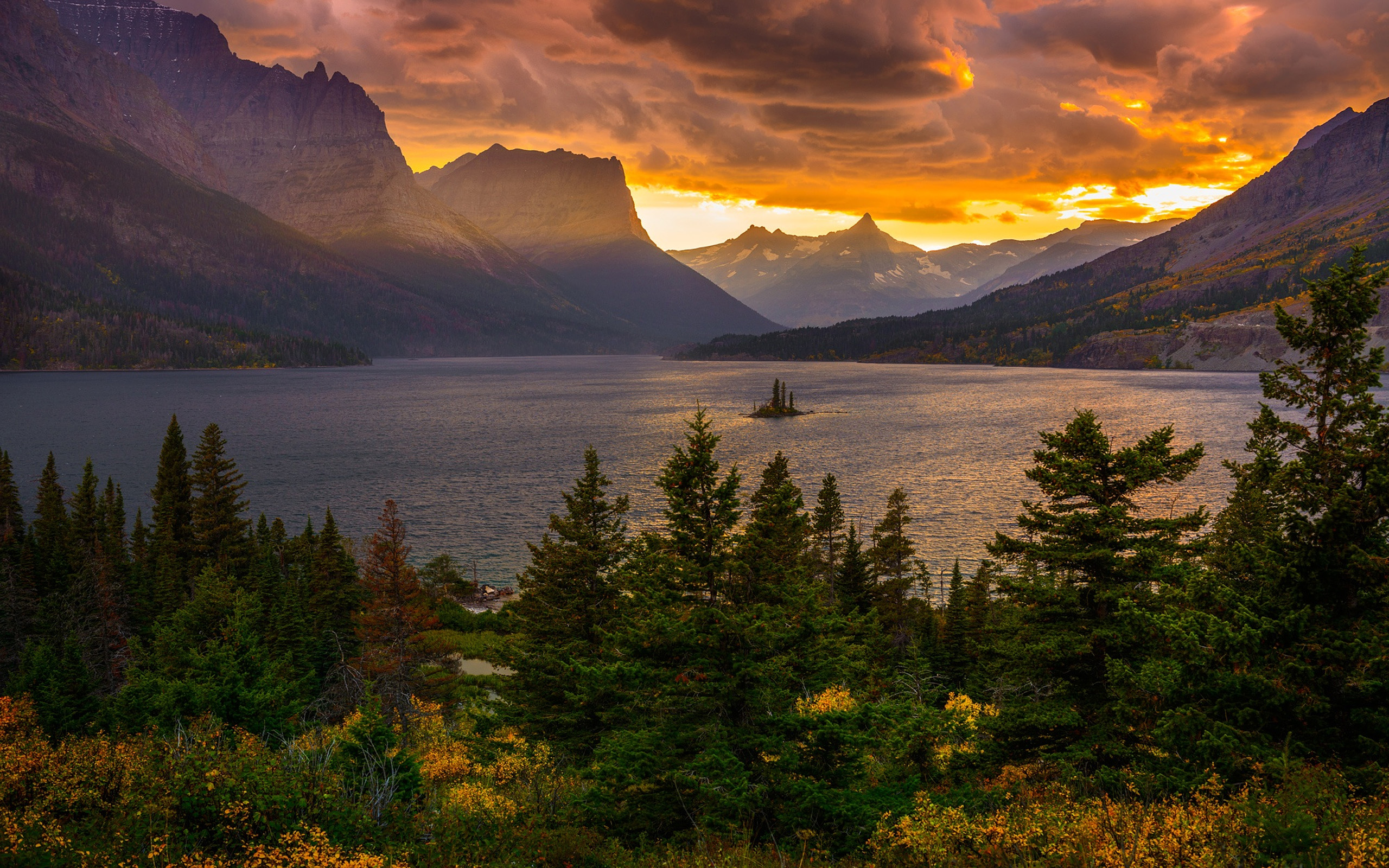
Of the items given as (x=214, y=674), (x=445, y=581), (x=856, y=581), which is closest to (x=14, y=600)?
(x=445, y=581)

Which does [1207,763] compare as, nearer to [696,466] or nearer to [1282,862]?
[1282,862]

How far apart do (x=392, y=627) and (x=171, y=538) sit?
29.8m

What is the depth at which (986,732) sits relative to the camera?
22.5m

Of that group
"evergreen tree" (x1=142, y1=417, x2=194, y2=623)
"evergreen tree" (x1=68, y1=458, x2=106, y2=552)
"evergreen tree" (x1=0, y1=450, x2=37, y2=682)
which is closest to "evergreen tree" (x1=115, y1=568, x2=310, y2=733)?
"evergreen tree" (x1=142, y1=417, x2=194, y2=623)

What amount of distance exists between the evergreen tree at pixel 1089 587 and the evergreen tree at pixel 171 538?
6019cm

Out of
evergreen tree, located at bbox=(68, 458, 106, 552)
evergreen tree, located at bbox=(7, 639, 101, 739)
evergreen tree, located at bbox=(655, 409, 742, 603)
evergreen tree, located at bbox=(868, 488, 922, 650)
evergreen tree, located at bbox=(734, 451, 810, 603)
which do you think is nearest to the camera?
evergreen tree, located at bbox=(734, 451, 810, 603)

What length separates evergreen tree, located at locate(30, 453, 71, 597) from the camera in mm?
61156

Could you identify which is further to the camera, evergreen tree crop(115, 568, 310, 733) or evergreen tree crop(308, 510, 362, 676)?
evergreen tree crop(308, 510, 362, 676)

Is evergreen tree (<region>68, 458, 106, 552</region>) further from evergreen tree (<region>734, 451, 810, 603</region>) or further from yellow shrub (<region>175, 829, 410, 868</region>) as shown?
evergreen tree (<region>734, 451, 810, 603</region>)

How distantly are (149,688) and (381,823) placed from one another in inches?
1018

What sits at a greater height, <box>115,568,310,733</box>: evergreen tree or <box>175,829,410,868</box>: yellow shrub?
<box>175,829,410,868</box>: yellow shrub

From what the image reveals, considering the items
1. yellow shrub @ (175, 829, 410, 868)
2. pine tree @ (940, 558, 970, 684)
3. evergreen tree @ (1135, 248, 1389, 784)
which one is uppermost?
evergreen tree @ (1135, 248, 1389, 784)

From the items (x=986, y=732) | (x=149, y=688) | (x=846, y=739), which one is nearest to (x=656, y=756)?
(x=846, y=739)

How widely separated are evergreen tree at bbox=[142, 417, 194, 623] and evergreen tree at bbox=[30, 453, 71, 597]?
19.9 ft
